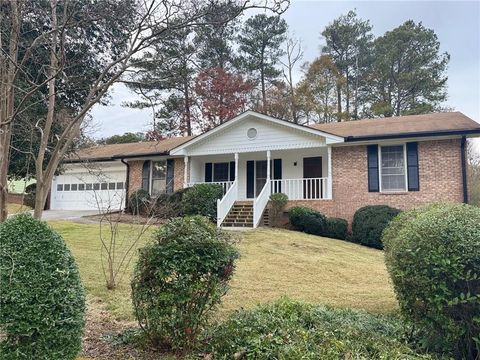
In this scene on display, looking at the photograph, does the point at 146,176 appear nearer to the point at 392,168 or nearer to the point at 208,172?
the point at 208,172

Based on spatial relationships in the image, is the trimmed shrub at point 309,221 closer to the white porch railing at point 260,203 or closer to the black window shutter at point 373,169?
the white porch railing at point 260,203

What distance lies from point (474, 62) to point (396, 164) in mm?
4526

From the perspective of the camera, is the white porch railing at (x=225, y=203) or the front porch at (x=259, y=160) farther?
the front porch at (x=259, y=160)

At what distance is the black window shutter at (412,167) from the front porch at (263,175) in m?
3.01

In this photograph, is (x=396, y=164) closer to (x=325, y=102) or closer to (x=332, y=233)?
(x=332, y=233)

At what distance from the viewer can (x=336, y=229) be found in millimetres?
14625

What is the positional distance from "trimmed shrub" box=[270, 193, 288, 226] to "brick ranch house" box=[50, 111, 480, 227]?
0.37m

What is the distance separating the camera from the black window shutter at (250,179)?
736 inches

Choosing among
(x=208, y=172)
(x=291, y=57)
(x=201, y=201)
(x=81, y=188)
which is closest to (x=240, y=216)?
(x=201, y=201)

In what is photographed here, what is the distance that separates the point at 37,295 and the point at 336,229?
42.2 feet

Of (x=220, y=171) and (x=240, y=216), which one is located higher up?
(x=220, y=171)

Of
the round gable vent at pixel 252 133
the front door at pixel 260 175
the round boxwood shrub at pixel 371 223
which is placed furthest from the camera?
the front door at pixel 260 175

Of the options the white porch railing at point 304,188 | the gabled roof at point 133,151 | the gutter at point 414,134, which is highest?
the gabled roof at point 133,151

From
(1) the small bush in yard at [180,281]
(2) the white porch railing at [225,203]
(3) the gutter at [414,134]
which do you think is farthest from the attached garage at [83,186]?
(1) the small bush in yard at [180,281]
